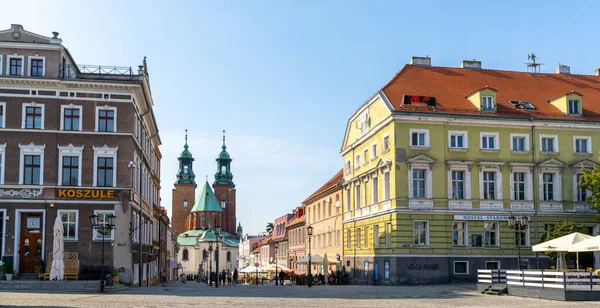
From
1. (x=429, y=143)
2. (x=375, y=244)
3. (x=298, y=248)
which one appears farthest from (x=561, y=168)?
(x=298, y=248)

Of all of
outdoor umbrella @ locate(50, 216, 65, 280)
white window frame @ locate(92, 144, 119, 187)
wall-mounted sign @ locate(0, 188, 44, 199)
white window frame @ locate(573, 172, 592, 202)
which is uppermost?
white window frame @ locate(92, 144, 119, 187)

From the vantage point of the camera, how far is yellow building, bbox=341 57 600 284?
43594 millimetres

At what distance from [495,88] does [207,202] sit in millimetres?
99241

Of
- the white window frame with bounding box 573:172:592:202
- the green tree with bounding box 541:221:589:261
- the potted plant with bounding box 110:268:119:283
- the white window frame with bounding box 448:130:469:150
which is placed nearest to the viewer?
the potted plant with bounding box 110:268:119:283

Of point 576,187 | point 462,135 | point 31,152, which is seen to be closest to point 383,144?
point 462,135

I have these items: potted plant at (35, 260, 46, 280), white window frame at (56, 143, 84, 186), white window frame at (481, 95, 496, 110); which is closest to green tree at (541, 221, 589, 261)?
white window frame at (481, 95, 496, 110)

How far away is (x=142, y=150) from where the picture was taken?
1863 inches

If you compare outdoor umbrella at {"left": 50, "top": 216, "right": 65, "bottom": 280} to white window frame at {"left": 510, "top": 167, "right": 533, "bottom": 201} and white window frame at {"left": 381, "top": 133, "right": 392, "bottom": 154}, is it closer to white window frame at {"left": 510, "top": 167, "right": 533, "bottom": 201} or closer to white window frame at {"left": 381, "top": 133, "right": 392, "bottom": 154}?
white window frame at {"left": 381, "top": 133, "right": 392, "bottom": 154}

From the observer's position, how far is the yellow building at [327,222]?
194 feet

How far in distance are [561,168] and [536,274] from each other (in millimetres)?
18134

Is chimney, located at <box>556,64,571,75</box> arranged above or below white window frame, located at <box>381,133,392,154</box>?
above

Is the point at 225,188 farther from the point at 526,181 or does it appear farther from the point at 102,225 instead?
the point at 102,225

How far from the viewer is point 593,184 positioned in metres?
41.3

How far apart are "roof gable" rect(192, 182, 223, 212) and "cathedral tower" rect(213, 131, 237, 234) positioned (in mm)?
3675
